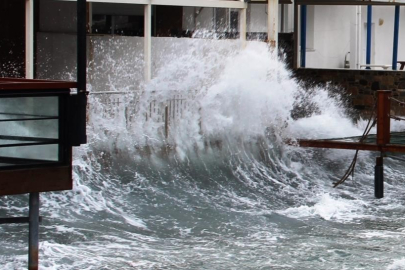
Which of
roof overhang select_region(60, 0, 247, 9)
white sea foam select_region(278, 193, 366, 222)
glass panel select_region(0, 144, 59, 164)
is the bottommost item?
white sea foam select_region(278, 193, 366, 222)

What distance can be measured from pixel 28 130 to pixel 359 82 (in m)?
12.9

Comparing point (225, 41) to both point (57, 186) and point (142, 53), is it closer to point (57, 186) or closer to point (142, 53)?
point (142, 53)

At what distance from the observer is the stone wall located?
19.2 meters

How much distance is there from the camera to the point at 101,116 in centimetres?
1380

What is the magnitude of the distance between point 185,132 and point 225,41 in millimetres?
1792

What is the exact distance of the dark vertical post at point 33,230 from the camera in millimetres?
8219

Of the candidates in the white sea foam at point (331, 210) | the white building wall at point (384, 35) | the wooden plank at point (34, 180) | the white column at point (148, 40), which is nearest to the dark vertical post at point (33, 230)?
the wooden plank at point (34, 180)

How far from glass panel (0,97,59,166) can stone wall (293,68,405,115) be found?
12249 millimetres

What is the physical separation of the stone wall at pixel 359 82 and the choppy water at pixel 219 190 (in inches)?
27.9

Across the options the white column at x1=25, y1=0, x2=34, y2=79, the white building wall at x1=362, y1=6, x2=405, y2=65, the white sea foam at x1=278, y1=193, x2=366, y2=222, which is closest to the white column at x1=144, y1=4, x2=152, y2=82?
the white column at x1=25, y1=0, x2=34, y2=79

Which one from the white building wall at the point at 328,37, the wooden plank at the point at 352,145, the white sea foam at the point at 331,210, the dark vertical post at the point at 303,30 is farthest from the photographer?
the white building wall at the point at 328,37

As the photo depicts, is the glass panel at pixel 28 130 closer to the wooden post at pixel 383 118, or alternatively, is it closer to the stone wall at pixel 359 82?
the wooden post at pixel 383 118

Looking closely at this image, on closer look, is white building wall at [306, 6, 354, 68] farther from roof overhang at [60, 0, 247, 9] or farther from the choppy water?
roof overhang at [60, 0, 247, 9]

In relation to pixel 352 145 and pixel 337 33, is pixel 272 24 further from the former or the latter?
pixel 337 33
